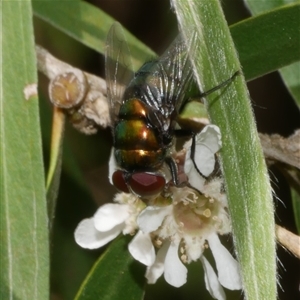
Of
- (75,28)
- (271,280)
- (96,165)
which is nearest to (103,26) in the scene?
(75,28)

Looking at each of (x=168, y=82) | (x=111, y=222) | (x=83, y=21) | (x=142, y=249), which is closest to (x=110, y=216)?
(x=111, y=222)

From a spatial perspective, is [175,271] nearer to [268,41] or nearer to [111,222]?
[111,222]

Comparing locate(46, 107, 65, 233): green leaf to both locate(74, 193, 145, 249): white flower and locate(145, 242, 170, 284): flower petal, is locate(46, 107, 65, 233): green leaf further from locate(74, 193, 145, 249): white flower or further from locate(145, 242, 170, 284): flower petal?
locate(145, 242, 170, 284): flower petal

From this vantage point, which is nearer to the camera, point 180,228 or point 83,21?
point 180,228

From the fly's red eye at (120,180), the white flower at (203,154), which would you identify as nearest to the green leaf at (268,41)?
the white flower at (203,154)

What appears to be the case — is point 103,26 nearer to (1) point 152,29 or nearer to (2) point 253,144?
(1) point 152,29

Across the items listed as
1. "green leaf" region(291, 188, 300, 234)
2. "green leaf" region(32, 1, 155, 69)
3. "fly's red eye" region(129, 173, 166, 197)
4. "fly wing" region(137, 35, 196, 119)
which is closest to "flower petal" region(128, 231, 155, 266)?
"fly's red eye" region(129, 173, 166, 197)

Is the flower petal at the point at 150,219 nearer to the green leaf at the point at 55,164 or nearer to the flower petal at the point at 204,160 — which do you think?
the flower petal at the point at 204,160
